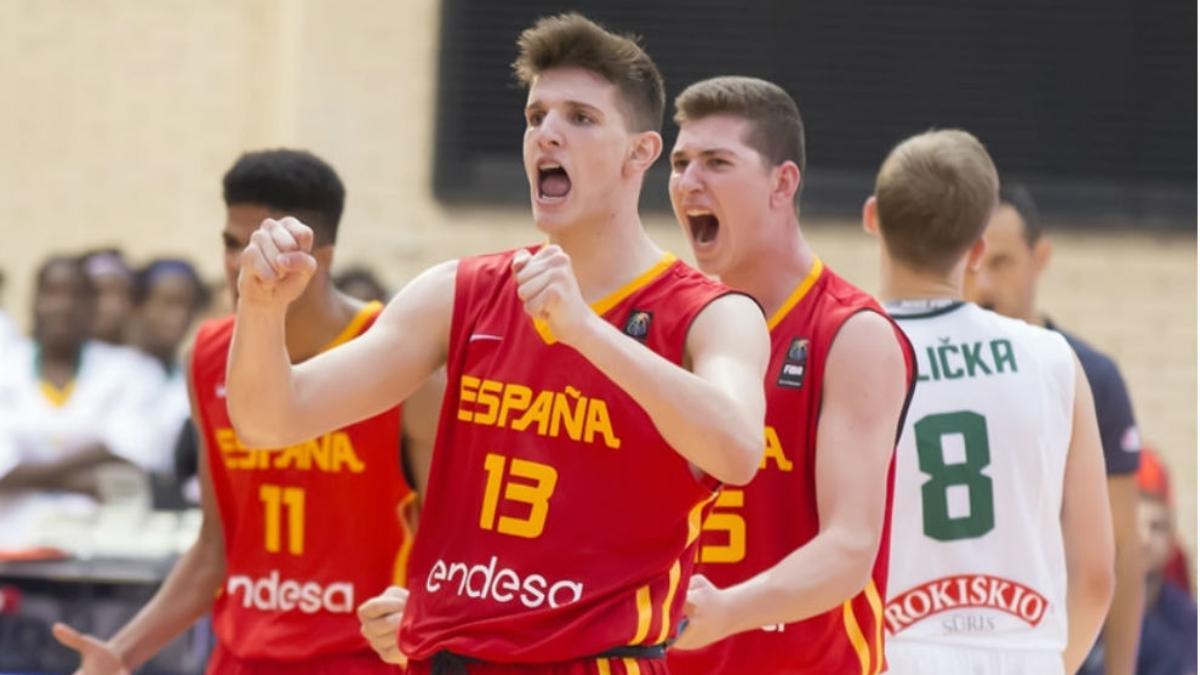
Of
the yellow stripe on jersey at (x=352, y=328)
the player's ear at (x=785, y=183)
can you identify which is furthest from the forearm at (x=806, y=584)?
the yellow stripe on jersey at (x=352, y=328)

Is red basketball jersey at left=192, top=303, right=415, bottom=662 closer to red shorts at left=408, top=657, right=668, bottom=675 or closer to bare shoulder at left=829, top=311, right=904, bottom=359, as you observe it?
bare shoulder at left=829, top=311, right=904, bottom=359

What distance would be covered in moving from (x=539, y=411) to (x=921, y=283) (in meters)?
1.47

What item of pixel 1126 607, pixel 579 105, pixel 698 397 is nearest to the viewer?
pixel 698 397

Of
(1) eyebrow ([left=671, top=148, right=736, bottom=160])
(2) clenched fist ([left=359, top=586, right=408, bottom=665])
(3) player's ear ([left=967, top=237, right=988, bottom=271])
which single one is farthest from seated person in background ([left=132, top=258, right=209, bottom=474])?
(2) clenched fist ([left=359, top=586, right=408, bottom=665])

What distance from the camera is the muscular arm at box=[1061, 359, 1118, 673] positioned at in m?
4.81

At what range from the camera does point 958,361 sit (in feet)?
15.5

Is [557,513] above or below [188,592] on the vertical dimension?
above

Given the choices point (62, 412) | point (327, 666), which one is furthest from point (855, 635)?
point (62, 412)

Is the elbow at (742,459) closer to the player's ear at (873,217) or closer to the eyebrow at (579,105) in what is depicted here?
the eyebrow at (579,105)

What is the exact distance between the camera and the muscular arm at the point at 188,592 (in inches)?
206

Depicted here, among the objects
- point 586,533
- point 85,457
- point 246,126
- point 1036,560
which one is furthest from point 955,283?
point 246,126

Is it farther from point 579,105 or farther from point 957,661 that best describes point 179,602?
point 579,105

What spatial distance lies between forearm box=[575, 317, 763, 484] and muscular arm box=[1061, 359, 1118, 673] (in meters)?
1.64

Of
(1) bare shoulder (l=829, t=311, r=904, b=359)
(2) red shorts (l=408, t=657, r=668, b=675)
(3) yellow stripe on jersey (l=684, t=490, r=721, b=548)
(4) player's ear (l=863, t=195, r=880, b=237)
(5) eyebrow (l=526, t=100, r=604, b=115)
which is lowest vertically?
(2) red shorts (l=408, t=657, r=668, b=675)
